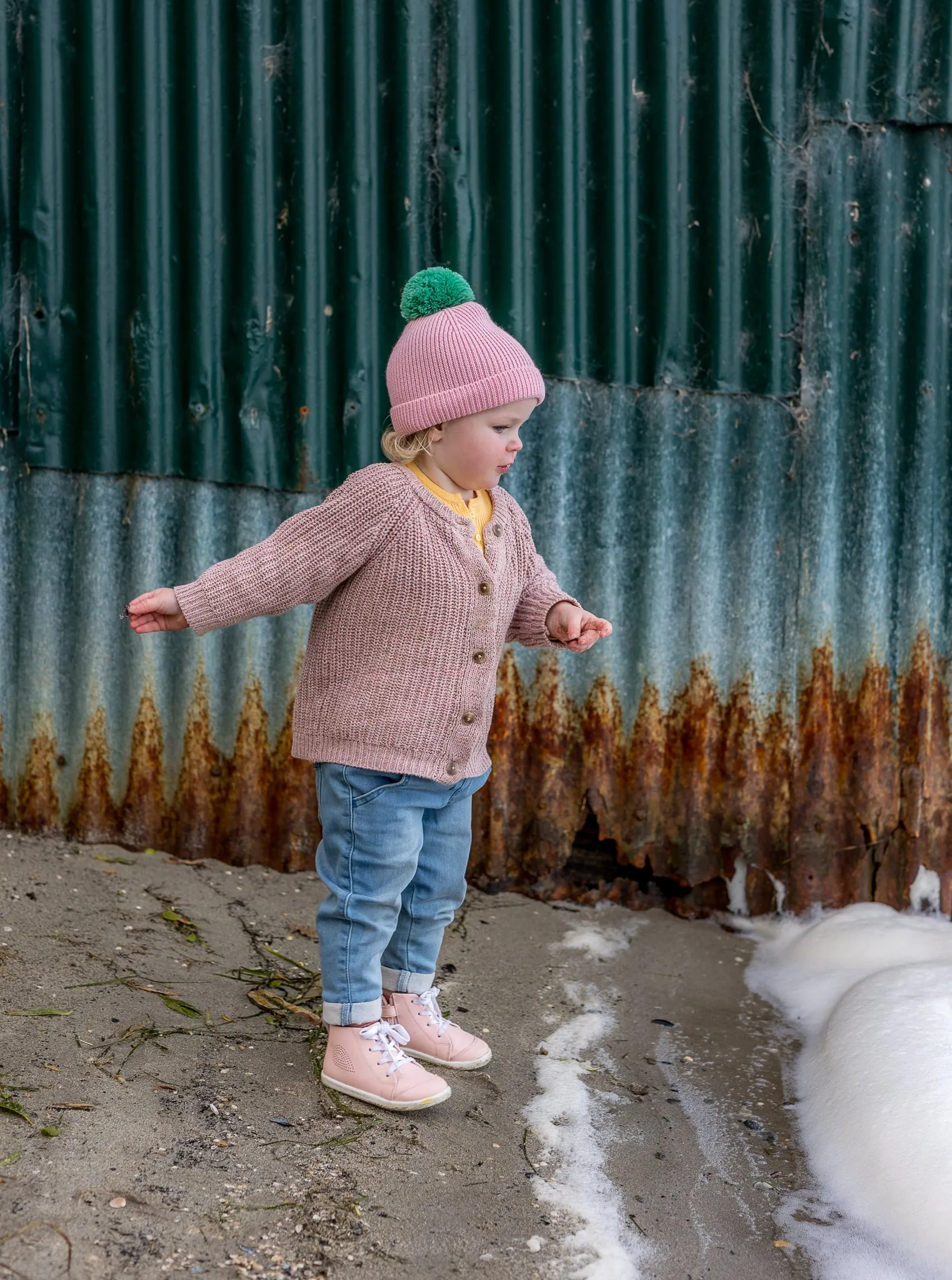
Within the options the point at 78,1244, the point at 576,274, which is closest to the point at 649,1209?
the point at 78,1244

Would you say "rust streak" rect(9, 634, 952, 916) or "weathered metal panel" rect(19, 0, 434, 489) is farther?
"rust streak" rect(9, 634, 952, 916)

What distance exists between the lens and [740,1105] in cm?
262

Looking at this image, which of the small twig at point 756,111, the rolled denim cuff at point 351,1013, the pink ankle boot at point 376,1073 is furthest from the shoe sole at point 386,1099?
the small twig at point 756,111

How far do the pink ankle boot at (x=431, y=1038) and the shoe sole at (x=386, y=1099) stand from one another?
19cm

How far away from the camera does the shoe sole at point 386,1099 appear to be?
241cm

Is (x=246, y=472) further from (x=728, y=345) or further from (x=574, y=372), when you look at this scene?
(x=728, y=345)

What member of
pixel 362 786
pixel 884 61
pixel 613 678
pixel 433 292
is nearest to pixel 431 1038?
pixel 362 786

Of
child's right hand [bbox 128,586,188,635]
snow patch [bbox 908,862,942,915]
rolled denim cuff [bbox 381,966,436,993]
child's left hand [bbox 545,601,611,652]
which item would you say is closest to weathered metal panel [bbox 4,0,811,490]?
child's left hand [bbox 545,601,611,652]

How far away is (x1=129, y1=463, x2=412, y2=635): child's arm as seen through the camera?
7.60ft

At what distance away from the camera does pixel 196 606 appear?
2307mm

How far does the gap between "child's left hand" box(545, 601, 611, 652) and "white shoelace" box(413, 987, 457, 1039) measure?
2.60ft

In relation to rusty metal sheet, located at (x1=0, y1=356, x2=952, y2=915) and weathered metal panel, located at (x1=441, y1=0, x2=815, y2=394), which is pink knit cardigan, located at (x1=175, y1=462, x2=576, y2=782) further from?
weathered metal panel, located at (x1=441, y1=0, x2=815, y2=394)

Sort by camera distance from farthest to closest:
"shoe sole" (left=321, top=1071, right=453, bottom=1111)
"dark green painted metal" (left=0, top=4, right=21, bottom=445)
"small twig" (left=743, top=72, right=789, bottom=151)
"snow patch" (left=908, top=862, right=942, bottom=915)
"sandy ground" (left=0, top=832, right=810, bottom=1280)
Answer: "snow patch" (left=908, top=862, right=942, bottom=915) → "small twig" (left=743, top=72, right=789, bottom=151) → "dark green painted metal" (left=0, top=4, right=21, bottom=445) → "shoe sole" (left=321, top=1071, right=453, bottom=1111) → "sandy ground" (left=0, top=832, right=810, bottom=1280)

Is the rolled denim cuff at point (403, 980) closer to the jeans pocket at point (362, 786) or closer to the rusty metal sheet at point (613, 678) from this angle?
the jeans pocket at point (362, 786)
